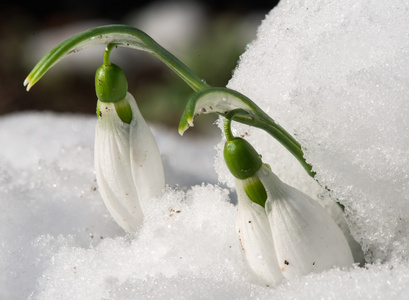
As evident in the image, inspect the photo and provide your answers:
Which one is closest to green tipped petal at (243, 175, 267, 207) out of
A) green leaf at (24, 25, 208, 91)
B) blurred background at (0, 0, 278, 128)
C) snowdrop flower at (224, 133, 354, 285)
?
snowdrop flower at (224, 133, 354, 285)

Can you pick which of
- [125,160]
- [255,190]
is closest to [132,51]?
[125,160]

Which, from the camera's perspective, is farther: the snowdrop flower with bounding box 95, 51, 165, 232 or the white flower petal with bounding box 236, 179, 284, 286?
the snowdrop flower with bounding box 95, 51, 165, 232

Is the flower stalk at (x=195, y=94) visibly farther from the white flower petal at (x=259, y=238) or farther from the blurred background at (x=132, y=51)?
the blurred background at (x=132, y=51)

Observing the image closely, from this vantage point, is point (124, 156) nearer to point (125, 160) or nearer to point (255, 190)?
point (125, 160)

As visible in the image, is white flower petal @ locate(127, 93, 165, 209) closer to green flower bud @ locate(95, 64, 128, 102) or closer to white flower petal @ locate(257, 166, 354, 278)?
green flower bud @ locate(95, 64, 128, 102)

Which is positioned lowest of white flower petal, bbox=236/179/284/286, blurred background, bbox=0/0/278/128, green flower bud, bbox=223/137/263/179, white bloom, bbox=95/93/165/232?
blurred background, bbox=0/0/278/128
